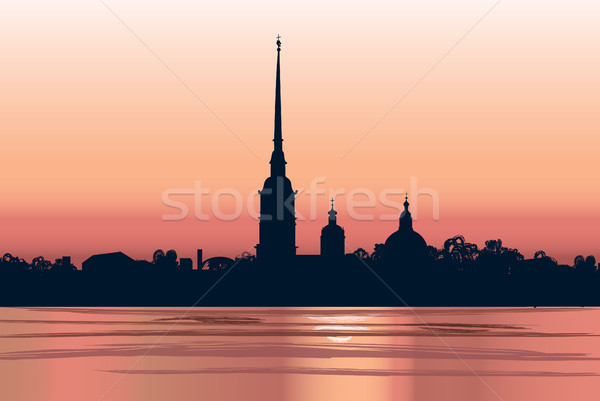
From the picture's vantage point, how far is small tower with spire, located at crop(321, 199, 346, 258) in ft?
588

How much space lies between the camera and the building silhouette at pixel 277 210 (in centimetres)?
15875

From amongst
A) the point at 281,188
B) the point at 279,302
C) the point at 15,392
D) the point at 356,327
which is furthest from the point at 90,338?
the point at 279,302

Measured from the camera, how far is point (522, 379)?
38.9 m

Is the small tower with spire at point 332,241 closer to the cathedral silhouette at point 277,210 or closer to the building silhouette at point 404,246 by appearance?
the building silhouette at point 404,246

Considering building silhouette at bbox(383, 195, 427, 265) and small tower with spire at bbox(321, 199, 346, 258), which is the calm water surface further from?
building silhouette at bbox(383, 195, 427, 265)

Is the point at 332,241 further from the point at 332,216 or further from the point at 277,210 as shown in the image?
the point at 277,210

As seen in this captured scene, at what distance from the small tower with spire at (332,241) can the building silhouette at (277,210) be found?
14237 millimetres

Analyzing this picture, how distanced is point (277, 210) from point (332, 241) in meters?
20.6

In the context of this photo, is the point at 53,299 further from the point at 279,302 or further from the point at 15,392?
the point at 15,392

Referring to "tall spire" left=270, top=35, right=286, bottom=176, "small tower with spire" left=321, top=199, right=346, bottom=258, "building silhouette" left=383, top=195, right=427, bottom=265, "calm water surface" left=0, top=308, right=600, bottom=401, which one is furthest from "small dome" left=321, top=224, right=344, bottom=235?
"calm water surface" left=0, top=308, right=600, bottom=401

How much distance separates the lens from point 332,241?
180m

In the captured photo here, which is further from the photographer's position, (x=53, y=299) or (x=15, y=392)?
(x=53, y=299)

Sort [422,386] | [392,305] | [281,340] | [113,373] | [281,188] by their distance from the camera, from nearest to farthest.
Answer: [422,386] < [113,373] < [281,340] < [281,188] < [392,305]

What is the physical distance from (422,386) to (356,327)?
155ft
